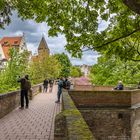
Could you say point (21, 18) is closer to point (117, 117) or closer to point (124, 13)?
point (124, 13)

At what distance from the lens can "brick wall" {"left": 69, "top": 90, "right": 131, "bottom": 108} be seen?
25.6 meters

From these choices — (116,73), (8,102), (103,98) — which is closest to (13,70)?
(103,98)

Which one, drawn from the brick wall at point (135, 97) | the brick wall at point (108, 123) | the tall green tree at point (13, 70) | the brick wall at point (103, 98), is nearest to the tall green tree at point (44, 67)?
the tall green tree at point (13, 70)

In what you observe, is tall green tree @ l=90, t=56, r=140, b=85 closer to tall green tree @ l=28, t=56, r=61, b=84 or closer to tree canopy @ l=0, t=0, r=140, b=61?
tall green tree @ l=28, t=56, r=61, b=84

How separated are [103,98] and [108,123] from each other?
3.11 m

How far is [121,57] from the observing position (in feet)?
44.1

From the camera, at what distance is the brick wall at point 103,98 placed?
84.1 feet

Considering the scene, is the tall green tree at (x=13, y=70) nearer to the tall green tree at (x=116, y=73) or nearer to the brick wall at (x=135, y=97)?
the brick wall at (x=135, y=97)

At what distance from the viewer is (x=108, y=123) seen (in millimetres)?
23359

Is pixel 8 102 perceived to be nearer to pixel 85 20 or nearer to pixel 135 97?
pixel 85 20

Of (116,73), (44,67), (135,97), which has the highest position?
(44,67)

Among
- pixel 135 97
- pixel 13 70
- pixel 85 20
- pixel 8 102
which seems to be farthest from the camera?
pixel 13 70

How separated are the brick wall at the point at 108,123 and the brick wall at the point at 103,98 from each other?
1.65 meters

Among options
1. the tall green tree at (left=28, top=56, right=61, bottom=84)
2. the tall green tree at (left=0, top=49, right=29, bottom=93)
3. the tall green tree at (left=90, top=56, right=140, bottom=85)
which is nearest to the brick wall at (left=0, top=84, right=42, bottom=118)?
the tall green tree at (left=0, top=49, right=29, bottom=93)
